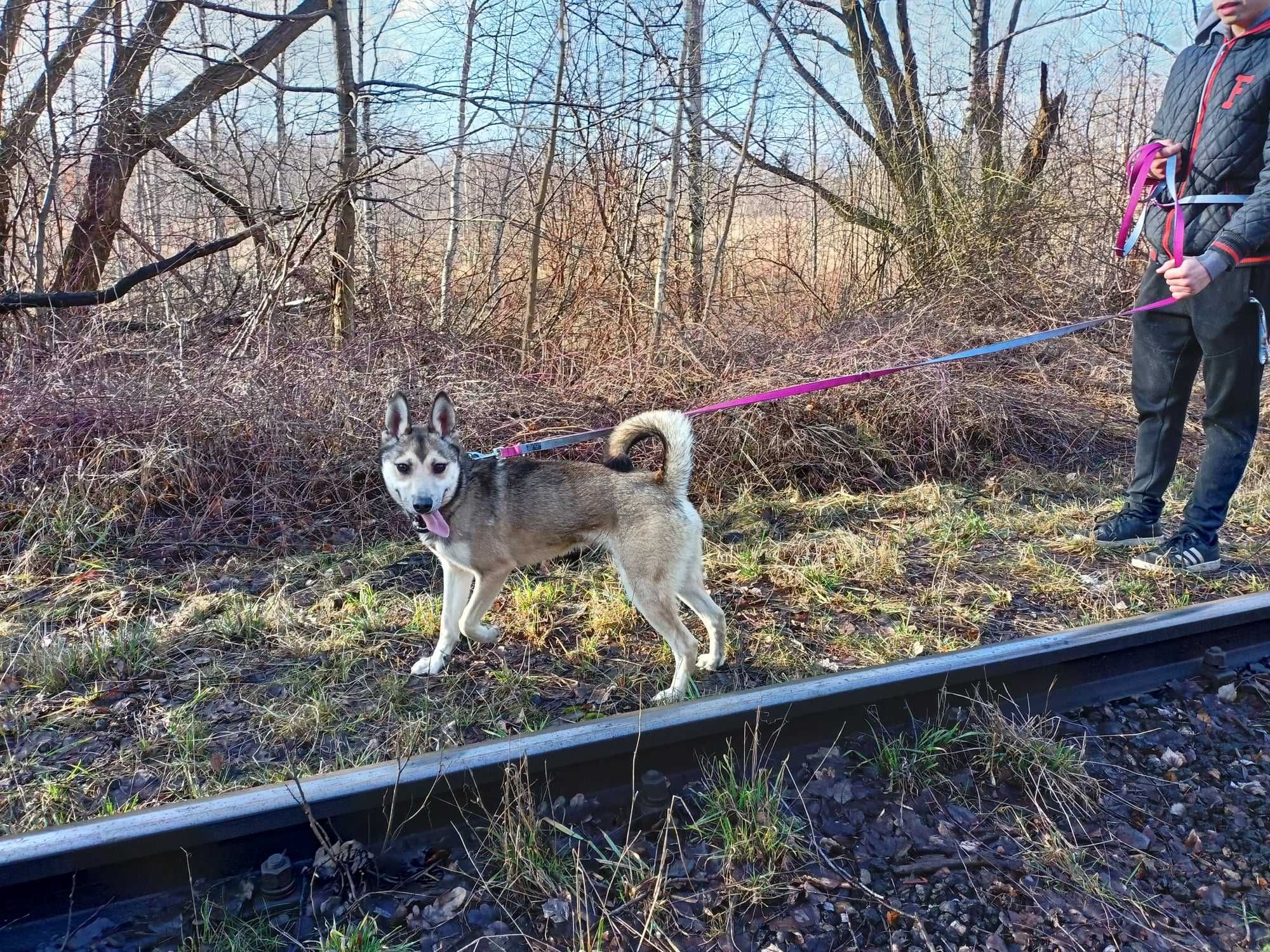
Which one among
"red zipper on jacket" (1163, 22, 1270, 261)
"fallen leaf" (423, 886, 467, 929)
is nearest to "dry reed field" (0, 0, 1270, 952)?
"fallen leaf" (423, 886, 467, 929)

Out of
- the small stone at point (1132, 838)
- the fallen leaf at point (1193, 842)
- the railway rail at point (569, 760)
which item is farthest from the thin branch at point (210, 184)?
the fallen leaf at point (1193, 842)

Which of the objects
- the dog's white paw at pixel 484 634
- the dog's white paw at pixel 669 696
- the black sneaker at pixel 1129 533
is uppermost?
the black sneaker at pixel 1129 533

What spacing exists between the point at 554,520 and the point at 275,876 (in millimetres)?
1828

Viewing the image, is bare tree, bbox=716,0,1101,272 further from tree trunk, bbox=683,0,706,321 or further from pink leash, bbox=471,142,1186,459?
pink leash, bbox=471,142,1186,459

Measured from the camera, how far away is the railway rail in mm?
1986

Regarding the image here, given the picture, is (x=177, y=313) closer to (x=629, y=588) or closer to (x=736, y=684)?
(x=629, y=588)

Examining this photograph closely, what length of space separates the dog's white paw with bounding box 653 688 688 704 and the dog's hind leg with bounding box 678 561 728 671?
10.6 inches

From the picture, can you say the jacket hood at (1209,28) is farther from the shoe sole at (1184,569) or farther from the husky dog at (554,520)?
the husky dog at (554,520)

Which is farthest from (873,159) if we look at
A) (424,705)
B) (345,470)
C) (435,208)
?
(424,705)

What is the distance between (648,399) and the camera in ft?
20.6

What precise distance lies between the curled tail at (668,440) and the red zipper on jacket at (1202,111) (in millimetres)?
2688

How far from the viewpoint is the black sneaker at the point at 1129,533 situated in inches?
178

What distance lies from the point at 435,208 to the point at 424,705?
583 centimetres

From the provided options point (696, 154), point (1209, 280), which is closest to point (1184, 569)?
point (1209, 280)
